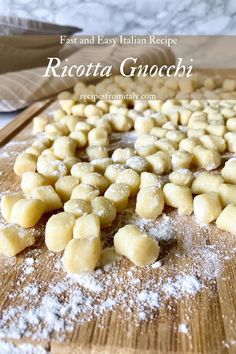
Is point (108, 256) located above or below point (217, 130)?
below

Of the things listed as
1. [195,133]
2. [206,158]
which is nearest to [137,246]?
[206,158]

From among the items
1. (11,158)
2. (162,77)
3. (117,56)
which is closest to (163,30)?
(117,56)

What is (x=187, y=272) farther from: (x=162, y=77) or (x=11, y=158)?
(x=162, y=77)

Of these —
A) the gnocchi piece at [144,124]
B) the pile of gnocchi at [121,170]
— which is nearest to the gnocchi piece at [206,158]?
the pile of gnocchi at [121,170]

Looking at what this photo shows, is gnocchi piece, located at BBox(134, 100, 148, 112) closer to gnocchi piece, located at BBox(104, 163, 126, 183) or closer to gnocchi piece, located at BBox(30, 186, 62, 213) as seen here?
gnocchi piece, located at BBox(104, 163, 126, 183)

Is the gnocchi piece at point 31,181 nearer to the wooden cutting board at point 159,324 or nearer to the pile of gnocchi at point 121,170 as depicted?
the pile of gnocchi at point 121,170

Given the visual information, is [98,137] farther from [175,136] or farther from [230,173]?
[230,173]
